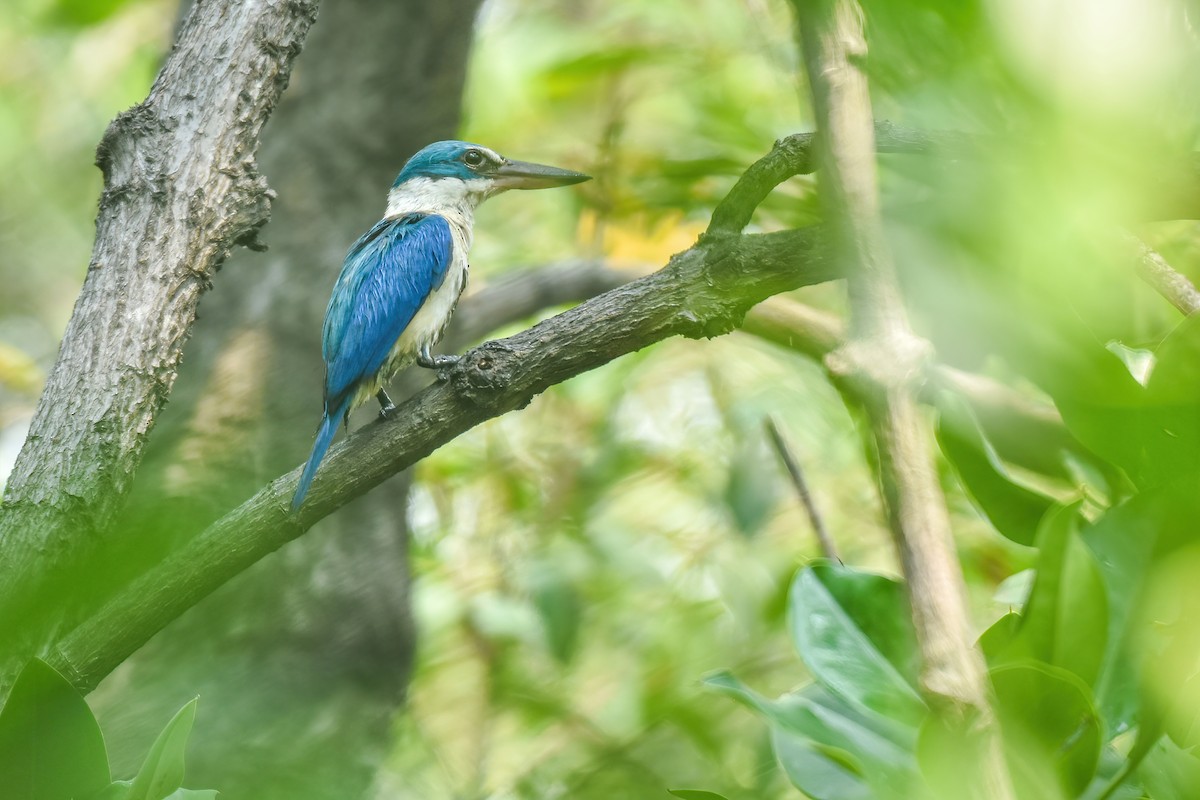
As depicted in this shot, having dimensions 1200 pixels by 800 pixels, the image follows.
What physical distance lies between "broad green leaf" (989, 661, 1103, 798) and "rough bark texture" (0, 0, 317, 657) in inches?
58.8

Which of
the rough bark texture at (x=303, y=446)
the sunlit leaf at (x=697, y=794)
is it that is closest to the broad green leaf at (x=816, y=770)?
the sunlit leaf at (x=697, y=794)

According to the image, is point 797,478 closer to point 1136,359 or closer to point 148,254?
point 1136,359

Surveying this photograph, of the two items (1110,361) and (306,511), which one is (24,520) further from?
(1110,361)

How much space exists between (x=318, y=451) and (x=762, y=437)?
233cm

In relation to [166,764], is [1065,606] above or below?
below

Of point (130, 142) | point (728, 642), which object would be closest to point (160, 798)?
point (130, 142)

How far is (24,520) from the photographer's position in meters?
1.96

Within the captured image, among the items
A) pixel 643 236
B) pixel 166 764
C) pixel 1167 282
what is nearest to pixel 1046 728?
pixel 1167 282

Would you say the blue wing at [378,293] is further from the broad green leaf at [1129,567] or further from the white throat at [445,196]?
the broad green leaf at [1129,567]

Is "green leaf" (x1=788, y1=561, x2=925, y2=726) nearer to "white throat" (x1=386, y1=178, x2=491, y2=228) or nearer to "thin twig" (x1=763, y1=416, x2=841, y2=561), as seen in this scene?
"thin twig" (x1=763, y1=416, x2=841, y2=561)

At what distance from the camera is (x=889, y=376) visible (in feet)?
2.31

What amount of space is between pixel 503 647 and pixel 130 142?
2.69 metres

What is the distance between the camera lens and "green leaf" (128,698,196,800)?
4.57 ft

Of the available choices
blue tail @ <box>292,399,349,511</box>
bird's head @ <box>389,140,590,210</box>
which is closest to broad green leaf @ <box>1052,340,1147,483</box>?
blue tail @ <box>292,399,349,511</box>
